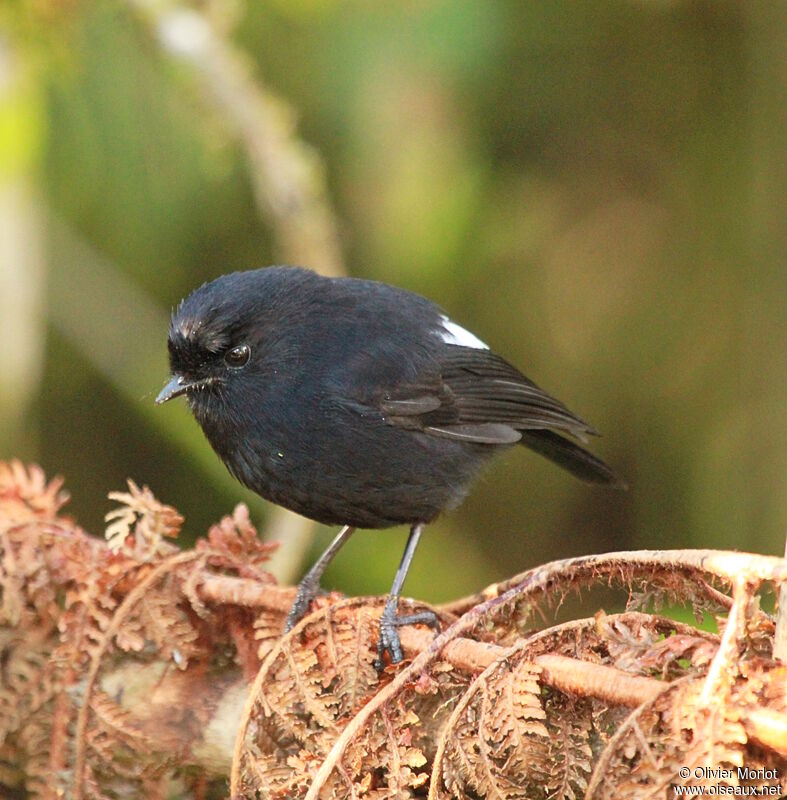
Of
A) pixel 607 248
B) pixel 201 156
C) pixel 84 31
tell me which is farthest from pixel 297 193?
pixel 607 248

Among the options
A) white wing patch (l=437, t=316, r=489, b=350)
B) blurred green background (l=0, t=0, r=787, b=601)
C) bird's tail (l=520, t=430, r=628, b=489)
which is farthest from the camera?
blurred green background (l=0, t=0, r=787, b=601)

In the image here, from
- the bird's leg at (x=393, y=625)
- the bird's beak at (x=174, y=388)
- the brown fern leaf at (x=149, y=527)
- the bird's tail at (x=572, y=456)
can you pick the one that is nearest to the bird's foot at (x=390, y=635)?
the bird's leg at (x=393, y=625)

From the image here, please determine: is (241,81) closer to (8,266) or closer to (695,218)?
(8,266)

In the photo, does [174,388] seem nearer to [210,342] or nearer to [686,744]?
[210,342]

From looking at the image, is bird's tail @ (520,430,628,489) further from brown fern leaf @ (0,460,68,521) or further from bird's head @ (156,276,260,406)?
brown fern leaf @ (0,460,68,521)

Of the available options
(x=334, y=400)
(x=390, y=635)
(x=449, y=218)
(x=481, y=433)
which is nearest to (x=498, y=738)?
(x=390, y=635)

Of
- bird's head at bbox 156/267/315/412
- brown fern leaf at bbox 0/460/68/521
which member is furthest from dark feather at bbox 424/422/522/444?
brown fern leaf at bbox 0/460/68/521
